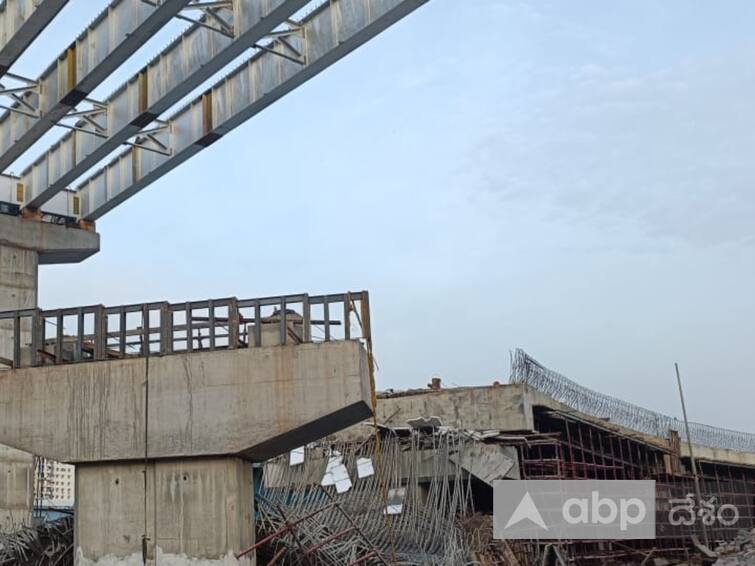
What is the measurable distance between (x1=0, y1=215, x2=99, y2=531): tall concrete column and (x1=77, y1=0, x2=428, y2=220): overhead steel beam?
35.6 inches

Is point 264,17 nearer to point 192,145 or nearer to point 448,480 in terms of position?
point 192,145

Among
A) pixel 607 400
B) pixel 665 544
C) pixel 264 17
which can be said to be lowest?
pixel 665 544

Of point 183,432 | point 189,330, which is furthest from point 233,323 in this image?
point 183,432

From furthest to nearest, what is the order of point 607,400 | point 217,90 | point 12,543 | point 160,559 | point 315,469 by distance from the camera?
point 607,400 < point 315,469 < point 217,90 < point 12,543 < point 160,559

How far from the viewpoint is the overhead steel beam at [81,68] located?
49.2 ft

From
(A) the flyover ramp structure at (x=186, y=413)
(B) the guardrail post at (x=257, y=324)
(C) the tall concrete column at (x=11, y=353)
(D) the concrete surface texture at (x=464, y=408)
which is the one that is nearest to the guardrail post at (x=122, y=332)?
(A) the flyover ramp structure at (x=186, y=413)

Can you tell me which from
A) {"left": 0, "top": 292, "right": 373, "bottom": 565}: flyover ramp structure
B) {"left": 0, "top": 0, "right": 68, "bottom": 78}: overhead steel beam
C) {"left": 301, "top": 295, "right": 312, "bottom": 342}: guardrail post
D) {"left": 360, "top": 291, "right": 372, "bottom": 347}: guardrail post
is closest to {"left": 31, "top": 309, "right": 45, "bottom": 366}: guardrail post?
{"left": 0, "top": 292, "right": 373, "bottom": 565}: flyover ramp structure

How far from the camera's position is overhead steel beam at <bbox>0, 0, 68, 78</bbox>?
14461mm

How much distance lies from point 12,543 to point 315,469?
24.4 ft

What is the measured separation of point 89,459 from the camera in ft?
49.6

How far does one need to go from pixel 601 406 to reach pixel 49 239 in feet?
61.8

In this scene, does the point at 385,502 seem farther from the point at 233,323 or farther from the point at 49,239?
the point at 49,239

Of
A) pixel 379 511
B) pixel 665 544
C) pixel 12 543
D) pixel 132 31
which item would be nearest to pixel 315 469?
pixel 379 511

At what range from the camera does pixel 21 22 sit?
1487 centimetres
